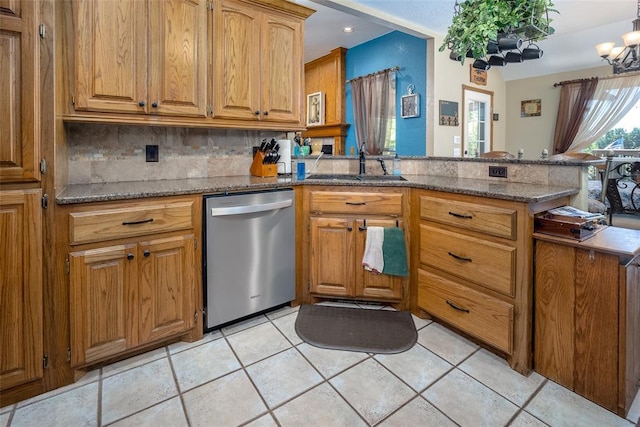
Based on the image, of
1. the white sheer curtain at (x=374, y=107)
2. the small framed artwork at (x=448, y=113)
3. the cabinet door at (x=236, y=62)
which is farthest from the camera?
the white sheer curtain at (x=374, y=107)

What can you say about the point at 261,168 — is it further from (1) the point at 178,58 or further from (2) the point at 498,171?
(2) the point at 498,171

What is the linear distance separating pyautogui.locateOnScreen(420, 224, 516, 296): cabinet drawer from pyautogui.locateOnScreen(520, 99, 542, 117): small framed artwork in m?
5.69

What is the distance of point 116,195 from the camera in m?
1.63

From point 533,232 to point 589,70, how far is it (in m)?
6.08

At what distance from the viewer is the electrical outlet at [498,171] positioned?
232cm

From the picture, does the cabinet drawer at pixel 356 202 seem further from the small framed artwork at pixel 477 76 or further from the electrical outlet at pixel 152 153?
the small framed artwork at pixel 477 76

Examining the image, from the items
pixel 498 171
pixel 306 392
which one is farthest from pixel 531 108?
pixel 306 392

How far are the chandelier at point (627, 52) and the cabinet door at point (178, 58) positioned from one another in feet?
12.4

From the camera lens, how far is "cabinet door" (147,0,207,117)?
1963 millimetres

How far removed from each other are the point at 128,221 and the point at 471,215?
177 centimetres

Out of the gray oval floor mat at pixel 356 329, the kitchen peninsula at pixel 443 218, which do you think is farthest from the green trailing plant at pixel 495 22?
the gray oval floor mat at pixel 356 329

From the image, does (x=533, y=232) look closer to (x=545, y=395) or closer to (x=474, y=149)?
(x=545, y=395)

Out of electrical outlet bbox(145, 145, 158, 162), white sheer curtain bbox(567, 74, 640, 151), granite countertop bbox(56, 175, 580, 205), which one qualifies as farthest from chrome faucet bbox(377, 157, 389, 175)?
white sheer curtain bbox(567, 74, 640, 151)

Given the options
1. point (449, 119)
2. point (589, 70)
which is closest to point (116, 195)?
point (449, 119)
